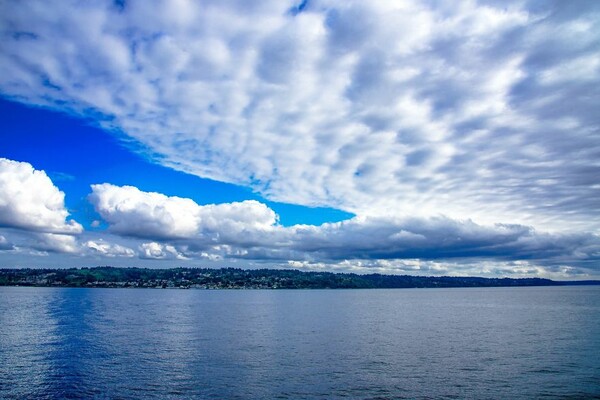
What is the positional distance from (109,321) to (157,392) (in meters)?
78.0

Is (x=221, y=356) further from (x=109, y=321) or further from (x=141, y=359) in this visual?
(x=109, y=321)

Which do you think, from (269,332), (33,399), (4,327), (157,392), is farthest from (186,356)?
(4,327)

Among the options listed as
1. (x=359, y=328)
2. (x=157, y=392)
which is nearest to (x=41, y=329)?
(x=157, y=392)

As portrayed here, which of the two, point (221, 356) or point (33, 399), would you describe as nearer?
point (33, 399)

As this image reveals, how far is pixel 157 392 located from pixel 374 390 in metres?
25.1

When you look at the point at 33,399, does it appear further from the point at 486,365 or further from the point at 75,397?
the point at 486,365

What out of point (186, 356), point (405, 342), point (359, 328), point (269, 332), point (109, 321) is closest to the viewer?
point (186, 356)

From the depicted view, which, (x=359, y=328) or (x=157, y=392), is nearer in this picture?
(x=157, y=392)

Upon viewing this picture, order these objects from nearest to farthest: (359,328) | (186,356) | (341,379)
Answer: (341,379)
(186,356)
(359,328)

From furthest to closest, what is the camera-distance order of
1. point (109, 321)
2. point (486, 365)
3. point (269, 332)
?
point (109, 321) → point (269, 332) → point (486, 365)

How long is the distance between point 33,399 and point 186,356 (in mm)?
24233

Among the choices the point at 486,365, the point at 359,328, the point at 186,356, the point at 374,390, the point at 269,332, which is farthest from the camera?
the point at 359,328

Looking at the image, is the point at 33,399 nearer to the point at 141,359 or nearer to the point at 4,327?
the point at 141,359

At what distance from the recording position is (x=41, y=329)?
9688cm
